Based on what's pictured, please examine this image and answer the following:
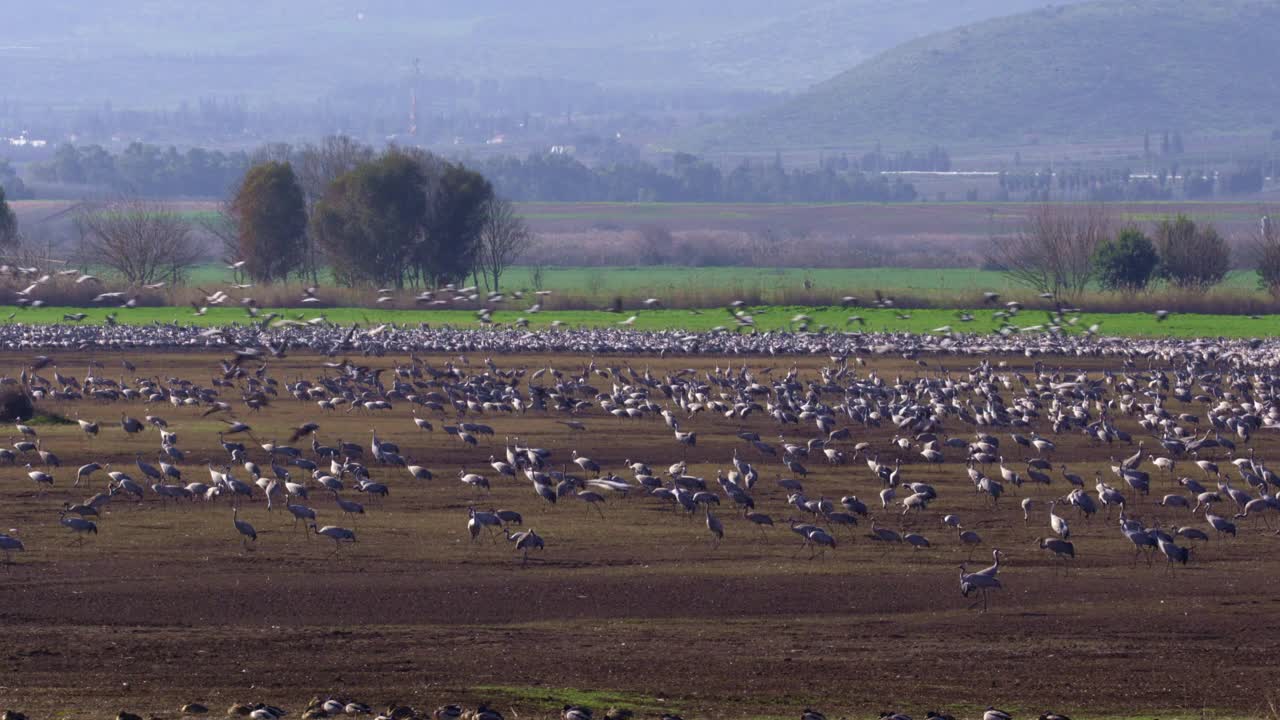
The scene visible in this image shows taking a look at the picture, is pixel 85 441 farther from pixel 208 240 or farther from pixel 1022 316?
pixel 208 240

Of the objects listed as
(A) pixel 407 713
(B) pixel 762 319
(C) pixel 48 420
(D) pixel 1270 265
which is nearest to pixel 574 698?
(A) pixel 407 713

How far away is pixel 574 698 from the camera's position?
16609 millimetres

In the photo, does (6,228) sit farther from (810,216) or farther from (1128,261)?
(810,216)

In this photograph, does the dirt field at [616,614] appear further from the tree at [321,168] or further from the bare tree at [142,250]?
the tree at [321,168]

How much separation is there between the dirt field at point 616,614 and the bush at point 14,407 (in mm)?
8106

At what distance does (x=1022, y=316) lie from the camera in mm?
72875

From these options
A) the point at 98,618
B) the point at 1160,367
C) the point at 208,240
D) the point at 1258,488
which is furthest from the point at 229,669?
the point at 208,240

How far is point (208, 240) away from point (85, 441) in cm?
9899

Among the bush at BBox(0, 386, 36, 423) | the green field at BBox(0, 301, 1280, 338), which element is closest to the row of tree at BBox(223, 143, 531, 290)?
the green field at BBox(0, 301, 1280, 338)

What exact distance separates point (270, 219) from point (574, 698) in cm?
7434

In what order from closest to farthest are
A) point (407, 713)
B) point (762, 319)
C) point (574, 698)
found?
point (407, 713), point (574, 698), point (762, 319)

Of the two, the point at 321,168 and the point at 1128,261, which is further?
the point at 321,168

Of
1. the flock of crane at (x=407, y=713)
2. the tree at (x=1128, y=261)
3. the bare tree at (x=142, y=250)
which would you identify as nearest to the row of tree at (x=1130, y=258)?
the tree at (x=1128, y=261)

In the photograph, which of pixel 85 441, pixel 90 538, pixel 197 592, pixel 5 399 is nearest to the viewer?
pixel 197 592
